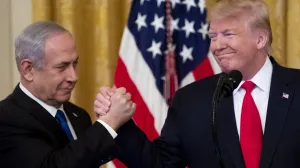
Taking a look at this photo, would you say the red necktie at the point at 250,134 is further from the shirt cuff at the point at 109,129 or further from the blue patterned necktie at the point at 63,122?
the blue patterned necktie at the point at 63,122

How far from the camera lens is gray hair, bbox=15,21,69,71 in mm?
2023

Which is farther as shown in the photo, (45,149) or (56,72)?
(56,72)

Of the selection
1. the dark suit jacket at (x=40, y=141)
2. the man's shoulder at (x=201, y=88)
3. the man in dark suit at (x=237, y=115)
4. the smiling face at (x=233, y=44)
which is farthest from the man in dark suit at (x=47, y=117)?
the smiling face at (x=233, y=44)

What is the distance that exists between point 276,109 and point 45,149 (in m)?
0.87

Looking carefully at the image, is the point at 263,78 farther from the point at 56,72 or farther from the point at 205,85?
the point at 56,72

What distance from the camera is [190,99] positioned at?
217 cm

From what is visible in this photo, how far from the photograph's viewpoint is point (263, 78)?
6.87 ft

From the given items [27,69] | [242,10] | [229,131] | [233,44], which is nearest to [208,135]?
[229,131]

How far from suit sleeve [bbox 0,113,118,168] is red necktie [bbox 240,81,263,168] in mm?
487

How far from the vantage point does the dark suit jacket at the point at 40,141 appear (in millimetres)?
1864

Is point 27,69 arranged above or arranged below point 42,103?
above

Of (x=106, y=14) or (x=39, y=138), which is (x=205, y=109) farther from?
(x=106, y=14)

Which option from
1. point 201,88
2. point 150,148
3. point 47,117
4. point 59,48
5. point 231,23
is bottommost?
point 150,148

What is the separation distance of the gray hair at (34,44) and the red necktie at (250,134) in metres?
0.80
